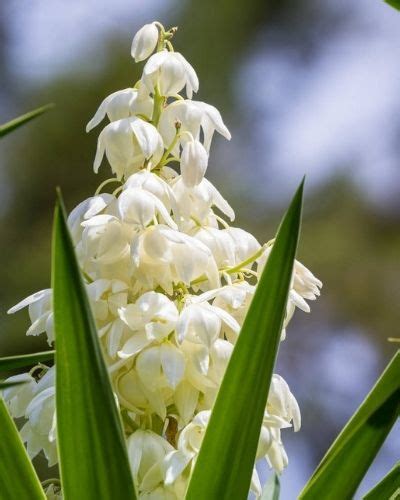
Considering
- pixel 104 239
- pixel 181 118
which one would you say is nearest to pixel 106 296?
pixel 104 239

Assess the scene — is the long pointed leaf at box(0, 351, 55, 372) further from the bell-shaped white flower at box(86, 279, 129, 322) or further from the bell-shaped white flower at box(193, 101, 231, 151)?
the bell-shaped white flower at box(193, 101, 231, 151)

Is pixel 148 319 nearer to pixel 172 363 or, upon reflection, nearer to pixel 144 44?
pixel 172 363

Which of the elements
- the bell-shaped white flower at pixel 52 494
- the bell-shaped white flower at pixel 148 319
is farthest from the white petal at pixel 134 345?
the bell-shaped white flower at pixel 52 494

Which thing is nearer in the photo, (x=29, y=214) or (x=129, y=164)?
(x=129, y=164)

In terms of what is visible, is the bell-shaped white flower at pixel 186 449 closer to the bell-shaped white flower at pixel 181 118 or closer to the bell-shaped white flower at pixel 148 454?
the bell-shaped white flower at pixel 148 454

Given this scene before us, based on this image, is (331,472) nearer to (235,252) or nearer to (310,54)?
(235,252)

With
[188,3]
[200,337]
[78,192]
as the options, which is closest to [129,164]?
[200,337]

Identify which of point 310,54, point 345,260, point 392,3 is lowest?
point 345,260
